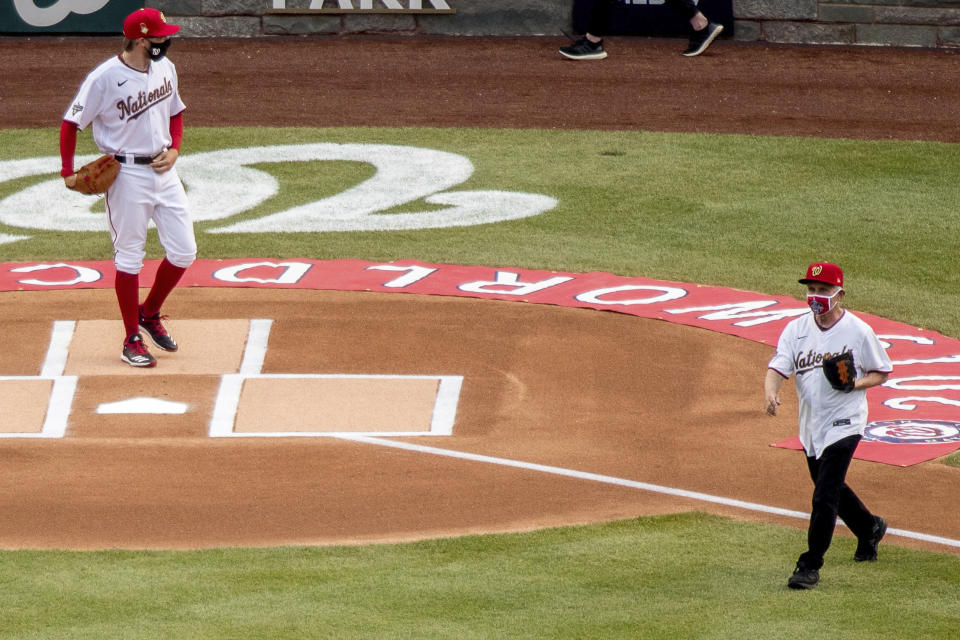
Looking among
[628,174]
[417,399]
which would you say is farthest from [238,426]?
[628,174]

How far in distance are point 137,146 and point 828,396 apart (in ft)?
15.8

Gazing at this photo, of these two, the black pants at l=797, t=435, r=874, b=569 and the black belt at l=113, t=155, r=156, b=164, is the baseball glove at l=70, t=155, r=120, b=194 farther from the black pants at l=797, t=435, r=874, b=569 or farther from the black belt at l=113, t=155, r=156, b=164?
the black pants at l=797, t=435, r=874, b=569

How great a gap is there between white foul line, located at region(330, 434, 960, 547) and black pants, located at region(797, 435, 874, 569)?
597mm

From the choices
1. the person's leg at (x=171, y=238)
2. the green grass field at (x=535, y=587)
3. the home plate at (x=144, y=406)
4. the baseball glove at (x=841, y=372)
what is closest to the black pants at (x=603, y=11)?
the green grass field at (x=535, y=587)

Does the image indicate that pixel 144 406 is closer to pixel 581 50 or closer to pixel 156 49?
pixel 156 49

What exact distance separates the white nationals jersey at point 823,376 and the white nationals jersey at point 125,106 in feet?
14.9

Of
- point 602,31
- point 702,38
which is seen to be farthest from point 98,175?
point 702,38

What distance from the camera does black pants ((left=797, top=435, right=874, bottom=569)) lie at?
6.57 metres

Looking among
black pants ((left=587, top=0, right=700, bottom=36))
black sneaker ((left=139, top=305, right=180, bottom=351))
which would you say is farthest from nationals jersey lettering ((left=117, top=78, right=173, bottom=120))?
black pants ((left=587, top=0, right=700, bottom=36))

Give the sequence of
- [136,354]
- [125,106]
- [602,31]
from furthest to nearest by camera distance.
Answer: [602,31]
[136,354]
[125,106]

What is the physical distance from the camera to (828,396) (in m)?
6.76

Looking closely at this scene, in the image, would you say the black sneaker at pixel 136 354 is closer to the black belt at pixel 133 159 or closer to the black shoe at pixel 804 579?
the black belt at pixel 133 159

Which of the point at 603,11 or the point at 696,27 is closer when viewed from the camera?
the point at 603,11

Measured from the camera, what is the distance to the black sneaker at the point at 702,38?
1995 cm
